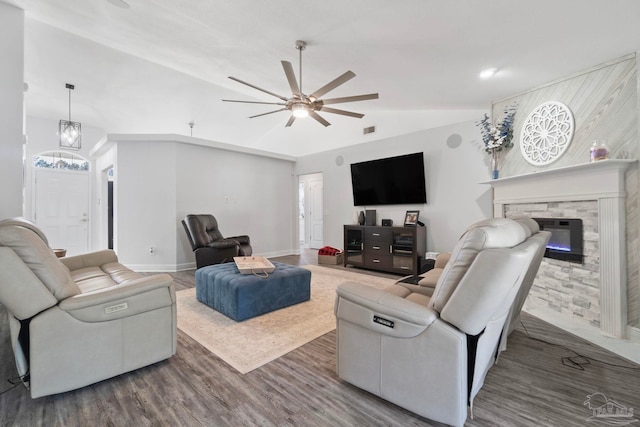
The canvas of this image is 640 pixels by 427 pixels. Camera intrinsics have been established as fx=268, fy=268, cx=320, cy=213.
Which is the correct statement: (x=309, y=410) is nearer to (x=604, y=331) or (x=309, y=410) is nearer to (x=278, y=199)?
(x=604, y=331)

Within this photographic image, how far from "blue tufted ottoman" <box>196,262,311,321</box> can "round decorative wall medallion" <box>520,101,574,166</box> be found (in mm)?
3111

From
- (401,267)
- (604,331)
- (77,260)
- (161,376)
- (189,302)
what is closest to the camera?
(161,376)

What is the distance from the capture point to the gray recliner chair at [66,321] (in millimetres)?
1472

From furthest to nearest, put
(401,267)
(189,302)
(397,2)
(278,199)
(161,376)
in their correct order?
(278,199), (401,267), (189,302), (397,2), (161,376)

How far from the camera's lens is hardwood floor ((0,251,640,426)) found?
142 centimetres

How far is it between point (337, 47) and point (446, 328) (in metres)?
2.68

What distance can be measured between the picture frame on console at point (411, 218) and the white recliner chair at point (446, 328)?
3306 millimetres

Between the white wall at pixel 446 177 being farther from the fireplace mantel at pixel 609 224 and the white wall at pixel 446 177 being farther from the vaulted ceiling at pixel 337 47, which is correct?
the fireplace mantel at pixel 609 224

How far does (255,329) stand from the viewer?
2484 mm

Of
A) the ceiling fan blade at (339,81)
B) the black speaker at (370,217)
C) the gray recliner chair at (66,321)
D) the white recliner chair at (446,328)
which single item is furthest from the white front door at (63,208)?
the white recliner chair at (446,328)

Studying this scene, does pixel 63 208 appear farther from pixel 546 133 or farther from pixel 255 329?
pixel 546 133

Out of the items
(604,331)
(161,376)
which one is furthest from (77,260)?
(604,331)

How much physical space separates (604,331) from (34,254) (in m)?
4.45

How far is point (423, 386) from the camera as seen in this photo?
1.36 m
